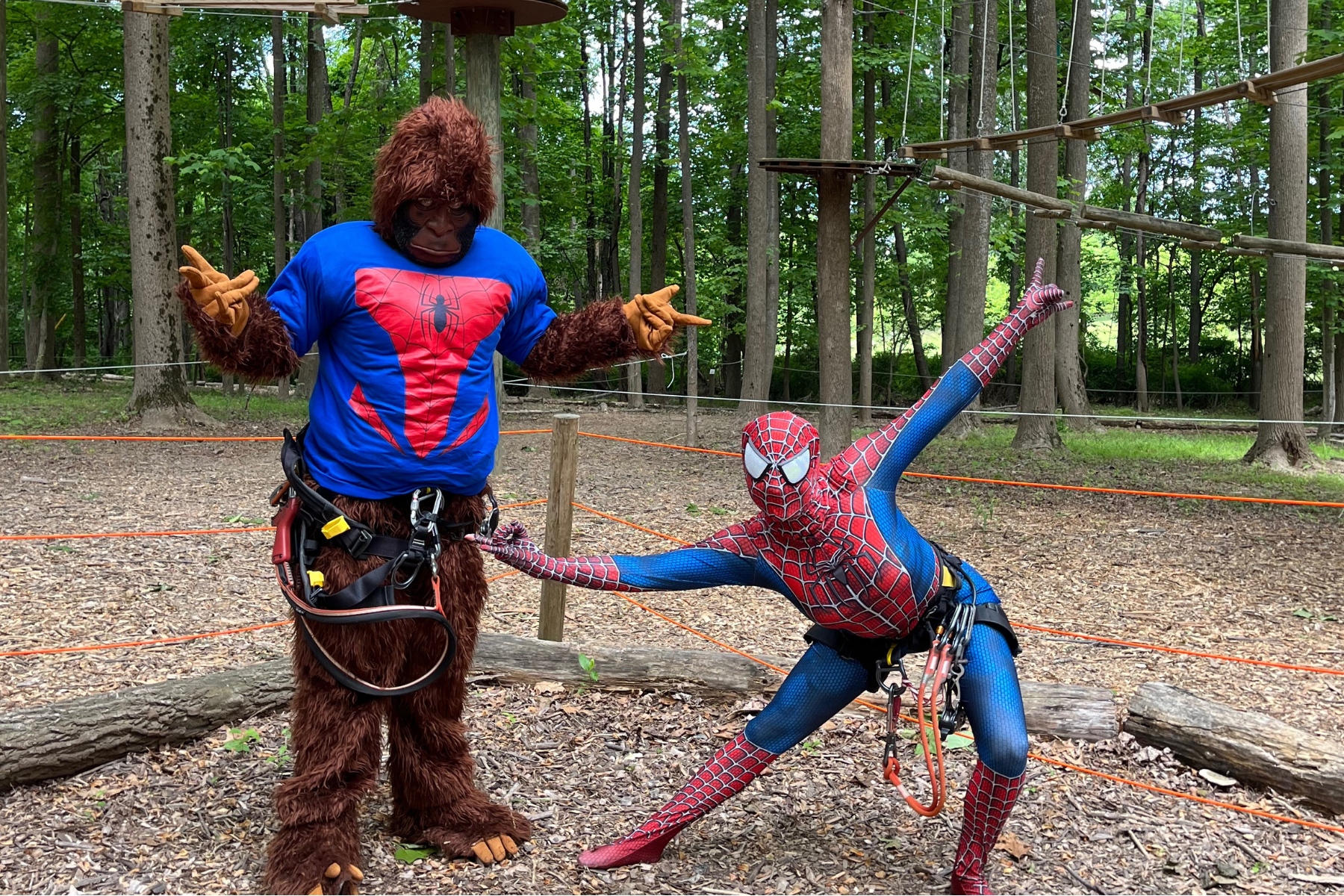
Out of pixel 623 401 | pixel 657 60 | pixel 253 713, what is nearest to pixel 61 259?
pixel 623 401

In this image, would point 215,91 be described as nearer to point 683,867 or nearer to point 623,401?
point 623,401

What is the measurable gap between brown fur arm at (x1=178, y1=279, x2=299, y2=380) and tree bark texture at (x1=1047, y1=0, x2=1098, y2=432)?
417 inches

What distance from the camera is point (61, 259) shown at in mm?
18234

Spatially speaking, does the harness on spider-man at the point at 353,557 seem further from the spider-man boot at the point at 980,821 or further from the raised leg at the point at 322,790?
the spider-man boot at the point at 980,821

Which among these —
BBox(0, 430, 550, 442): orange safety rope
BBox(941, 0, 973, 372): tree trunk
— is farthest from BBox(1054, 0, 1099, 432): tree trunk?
BBox(0, 430, 550, 442): orange safety rope

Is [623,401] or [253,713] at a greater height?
[623,401]

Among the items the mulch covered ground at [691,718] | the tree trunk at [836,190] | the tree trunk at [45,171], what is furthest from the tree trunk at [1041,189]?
the tree trunk at [45,171]

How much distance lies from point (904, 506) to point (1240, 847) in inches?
204

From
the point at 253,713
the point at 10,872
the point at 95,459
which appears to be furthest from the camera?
the point at 95,459

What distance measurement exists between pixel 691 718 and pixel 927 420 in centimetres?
186

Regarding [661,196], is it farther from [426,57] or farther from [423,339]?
[423,339]

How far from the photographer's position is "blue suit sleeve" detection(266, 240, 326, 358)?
2697mm

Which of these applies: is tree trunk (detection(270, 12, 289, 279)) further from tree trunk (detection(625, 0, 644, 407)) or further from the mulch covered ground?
the mulch covered ground

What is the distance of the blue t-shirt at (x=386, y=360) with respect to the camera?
8.80ft
